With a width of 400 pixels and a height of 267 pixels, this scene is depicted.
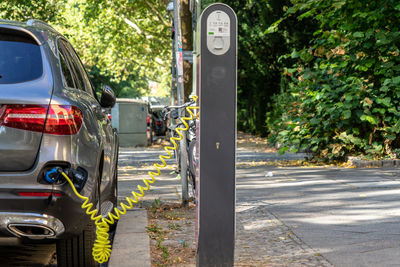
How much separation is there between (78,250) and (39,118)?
1.11 metres

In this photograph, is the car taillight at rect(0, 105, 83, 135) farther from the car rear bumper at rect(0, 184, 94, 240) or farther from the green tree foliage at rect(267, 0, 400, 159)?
A: the green tree foliage at rect(267, 0, 400, 159)

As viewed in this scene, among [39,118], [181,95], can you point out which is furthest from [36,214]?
[181,95]

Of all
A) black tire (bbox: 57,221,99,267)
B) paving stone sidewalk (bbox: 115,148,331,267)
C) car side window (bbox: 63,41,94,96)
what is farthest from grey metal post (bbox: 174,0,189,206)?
black tire (bbox: 57,221,99,267)

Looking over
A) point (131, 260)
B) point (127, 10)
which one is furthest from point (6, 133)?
point (127, 10)

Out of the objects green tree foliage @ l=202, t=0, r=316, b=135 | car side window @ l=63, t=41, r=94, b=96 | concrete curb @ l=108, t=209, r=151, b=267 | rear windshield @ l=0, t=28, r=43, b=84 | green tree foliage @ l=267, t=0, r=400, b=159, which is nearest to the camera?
rear windshield @ l=0, t=28, r=43, b=84

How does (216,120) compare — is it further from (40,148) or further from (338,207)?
(338,207)

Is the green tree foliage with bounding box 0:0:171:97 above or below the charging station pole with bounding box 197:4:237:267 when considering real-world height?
above

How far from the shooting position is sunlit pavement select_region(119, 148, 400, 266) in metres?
5.38

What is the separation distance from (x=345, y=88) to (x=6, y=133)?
9.51 m

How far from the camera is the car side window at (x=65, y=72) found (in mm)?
4613

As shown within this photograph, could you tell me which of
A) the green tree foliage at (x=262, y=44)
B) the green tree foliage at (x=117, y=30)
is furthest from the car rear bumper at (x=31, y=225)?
the green tree foliage at (x=117, y=30)

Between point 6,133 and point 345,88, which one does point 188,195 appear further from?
point 345,88

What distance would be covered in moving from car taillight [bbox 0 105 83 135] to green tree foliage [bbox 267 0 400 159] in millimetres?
8246

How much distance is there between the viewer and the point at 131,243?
5570 millimetres
